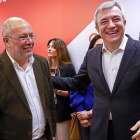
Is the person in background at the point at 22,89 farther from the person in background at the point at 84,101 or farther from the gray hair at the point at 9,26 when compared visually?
the person in background at the point at 84,101

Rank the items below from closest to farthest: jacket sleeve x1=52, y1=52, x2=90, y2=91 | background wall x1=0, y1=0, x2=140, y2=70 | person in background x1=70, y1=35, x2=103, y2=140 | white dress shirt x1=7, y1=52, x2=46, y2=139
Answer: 1. white dress shirt x1=7, y1=52, x2=46, y2=139
2. jacket sleeve x1=52, y1=52, x2=90, y2=91
3. person in background x1=70, y1=35, x2=103, y2=140
4. background wall x1=0, y1=0, x2=140, y2=70

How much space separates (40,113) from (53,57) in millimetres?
1384

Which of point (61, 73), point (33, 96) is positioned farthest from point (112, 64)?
point (61, 73)

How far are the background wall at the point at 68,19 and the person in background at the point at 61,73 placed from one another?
168 mm

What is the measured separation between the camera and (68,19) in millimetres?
2791

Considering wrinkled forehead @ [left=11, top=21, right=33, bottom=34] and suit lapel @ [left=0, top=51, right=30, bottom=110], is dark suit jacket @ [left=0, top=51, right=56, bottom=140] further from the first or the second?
wrinkled forehead @ [left=11, top=21, right=33, bottom=34]

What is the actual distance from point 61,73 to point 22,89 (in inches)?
47.8

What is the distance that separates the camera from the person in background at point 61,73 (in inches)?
102

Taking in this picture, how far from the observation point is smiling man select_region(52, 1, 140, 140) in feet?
4.77

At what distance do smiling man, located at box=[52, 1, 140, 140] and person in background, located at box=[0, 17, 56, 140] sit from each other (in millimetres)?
479

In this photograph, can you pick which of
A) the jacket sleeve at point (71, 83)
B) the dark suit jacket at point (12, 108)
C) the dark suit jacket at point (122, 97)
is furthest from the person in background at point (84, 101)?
the dark suit jacket at point (12, 108)

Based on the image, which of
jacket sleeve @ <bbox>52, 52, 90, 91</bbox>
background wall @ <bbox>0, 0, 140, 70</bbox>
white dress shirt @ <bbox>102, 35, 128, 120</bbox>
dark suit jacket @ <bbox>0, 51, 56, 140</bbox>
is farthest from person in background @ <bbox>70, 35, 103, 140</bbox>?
dark suit jacket @ <bbox>0, 51, 56, 140</bbox>

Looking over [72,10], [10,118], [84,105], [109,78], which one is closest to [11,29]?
[10,118]

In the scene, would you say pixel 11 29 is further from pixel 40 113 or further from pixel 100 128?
pixel 100 128
